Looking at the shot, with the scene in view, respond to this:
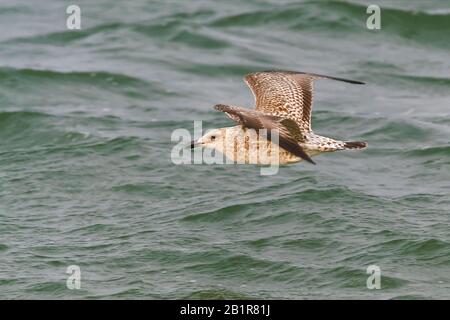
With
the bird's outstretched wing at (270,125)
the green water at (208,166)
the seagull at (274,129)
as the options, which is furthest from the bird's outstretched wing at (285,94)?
the green water at (208,166)

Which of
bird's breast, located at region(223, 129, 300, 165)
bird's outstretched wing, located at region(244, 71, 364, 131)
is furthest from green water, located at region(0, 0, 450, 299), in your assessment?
bird's outstretched wing, located at region(244, 71, 364, 131)

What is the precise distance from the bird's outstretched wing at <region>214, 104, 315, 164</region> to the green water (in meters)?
1.61

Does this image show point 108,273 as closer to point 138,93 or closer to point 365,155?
point 365,155

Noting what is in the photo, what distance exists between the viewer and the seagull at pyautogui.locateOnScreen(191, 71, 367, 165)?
10.2m

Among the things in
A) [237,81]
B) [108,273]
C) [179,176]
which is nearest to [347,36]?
[237,81]

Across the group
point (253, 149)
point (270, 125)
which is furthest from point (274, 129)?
point (253, 149)

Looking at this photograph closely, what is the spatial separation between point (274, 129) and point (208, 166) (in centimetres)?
520

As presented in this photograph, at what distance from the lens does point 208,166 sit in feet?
50.2

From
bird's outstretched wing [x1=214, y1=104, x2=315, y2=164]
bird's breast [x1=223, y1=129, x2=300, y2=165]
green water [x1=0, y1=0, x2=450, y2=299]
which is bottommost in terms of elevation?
green water [x1=0, y1=0, x2=450, y2=299]

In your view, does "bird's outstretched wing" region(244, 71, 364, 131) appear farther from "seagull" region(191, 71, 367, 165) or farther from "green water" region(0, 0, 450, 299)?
"green water" region(0, 0, 450, 299)

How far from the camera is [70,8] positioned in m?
22.5

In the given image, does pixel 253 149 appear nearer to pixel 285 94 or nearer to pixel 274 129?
pixel 274 129

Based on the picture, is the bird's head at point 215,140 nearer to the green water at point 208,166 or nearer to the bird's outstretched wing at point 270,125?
the bird's outstretched wing at point 270,125

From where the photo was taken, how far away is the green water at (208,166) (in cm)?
1202
